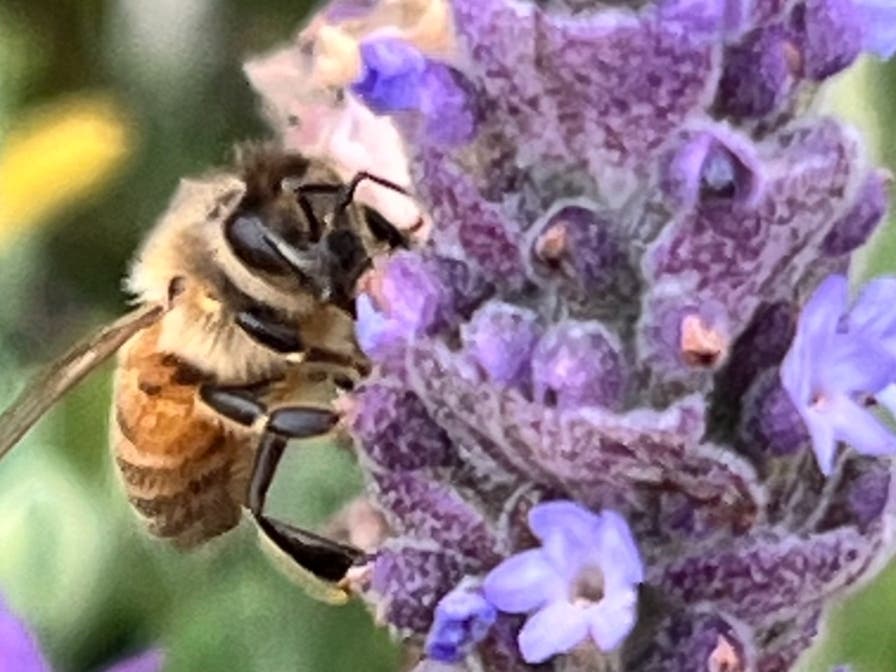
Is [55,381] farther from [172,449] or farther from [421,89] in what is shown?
[421,89]

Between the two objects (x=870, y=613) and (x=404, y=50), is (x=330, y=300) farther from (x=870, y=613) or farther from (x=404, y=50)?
(x=870, y=613)

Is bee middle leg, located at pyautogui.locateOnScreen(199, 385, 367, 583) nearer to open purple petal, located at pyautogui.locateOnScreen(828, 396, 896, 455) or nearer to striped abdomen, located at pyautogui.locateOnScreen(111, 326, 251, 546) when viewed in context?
striped abdomen, located at pyautogui.locateOnScreen(111, 326, 251, 546)

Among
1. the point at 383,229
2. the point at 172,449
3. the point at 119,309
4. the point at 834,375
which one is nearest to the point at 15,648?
the point at 172,449

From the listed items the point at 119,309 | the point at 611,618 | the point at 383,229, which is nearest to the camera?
the point at 611,618

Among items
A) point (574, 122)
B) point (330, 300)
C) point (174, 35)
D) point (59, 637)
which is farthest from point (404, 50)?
point (174, 35)

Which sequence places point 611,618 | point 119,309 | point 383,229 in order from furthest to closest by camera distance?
point 119,309, point 383,229, point 611,618

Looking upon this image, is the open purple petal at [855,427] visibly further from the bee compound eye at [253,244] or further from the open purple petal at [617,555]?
the bee compound eye at [253,244]
